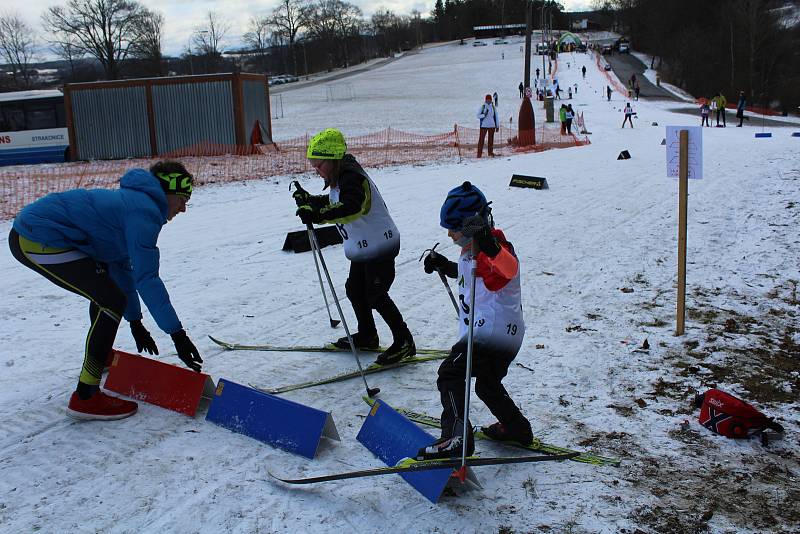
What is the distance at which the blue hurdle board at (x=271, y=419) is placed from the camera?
13.0 feet

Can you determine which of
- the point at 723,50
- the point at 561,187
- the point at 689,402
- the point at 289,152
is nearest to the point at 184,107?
the point at 289,152

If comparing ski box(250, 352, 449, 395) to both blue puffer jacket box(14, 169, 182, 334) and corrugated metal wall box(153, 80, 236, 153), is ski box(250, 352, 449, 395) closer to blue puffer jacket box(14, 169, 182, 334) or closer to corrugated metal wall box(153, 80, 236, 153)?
blue puffer jacket box(14, 169, 182, 334)

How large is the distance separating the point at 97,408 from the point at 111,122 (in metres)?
21.7

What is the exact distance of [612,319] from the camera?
6.29m

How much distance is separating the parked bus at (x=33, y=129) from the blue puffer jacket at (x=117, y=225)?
73.9 feet

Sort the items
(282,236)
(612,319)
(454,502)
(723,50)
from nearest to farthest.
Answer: (454,502) < (612,319) < (282,236) < (723,50)

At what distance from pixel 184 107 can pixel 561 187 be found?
15.3 meters

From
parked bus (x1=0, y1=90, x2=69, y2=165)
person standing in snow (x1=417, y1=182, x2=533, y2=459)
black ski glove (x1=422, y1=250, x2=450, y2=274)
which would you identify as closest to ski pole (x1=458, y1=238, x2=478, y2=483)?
person standing in snow (x1=417, y1=182, x2=533, y2=459)

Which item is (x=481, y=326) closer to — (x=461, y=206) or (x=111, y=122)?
(x=461, y=206)

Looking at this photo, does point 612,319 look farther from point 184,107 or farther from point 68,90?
point 68,90

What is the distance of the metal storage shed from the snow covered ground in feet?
40.4

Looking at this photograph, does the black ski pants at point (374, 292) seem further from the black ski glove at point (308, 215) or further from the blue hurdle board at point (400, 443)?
the blue hurdle board at point (400, 443)

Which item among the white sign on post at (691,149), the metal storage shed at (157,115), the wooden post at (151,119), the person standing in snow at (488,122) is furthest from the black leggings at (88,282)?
the wooden post at (151,119)

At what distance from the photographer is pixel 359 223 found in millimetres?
5035
